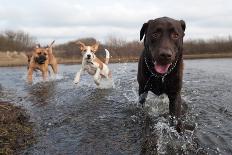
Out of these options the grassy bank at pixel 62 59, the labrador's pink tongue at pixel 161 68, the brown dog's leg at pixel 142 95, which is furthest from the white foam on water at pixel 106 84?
the grassy bank at pixel 62 59

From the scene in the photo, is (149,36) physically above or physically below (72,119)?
above

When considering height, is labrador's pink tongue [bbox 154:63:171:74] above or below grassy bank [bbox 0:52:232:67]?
above

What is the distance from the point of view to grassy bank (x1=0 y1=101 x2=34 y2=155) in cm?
487

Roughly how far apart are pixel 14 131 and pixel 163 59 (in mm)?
2400

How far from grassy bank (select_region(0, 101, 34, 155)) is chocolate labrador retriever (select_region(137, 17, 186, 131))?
1962 mm

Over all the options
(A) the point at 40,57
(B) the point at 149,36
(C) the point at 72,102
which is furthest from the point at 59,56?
(B) the point at 149,36

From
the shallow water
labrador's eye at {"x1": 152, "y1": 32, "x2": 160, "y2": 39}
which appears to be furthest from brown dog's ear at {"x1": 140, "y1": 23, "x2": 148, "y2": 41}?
the shallow water

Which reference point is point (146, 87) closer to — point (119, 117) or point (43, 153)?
point (119, 117)

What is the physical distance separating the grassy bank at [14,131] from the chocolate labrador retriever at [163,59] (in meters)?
1.96

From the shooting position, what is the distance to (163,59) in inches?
189

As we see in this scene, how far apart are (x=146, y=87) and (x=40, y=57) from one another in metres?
7.68

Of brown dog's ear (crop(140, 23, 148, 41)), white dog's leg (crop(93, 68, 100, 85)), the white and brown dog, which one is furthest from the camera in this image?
the white and brown dog

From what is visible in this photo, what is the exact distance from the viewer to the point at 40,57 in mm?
13164

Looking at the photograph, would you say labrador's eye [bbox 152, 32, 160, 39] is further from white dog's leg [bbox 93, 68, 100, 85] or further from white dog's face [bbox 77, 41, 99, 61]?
white dog's face [bbox 77, 41, 99, 61]
